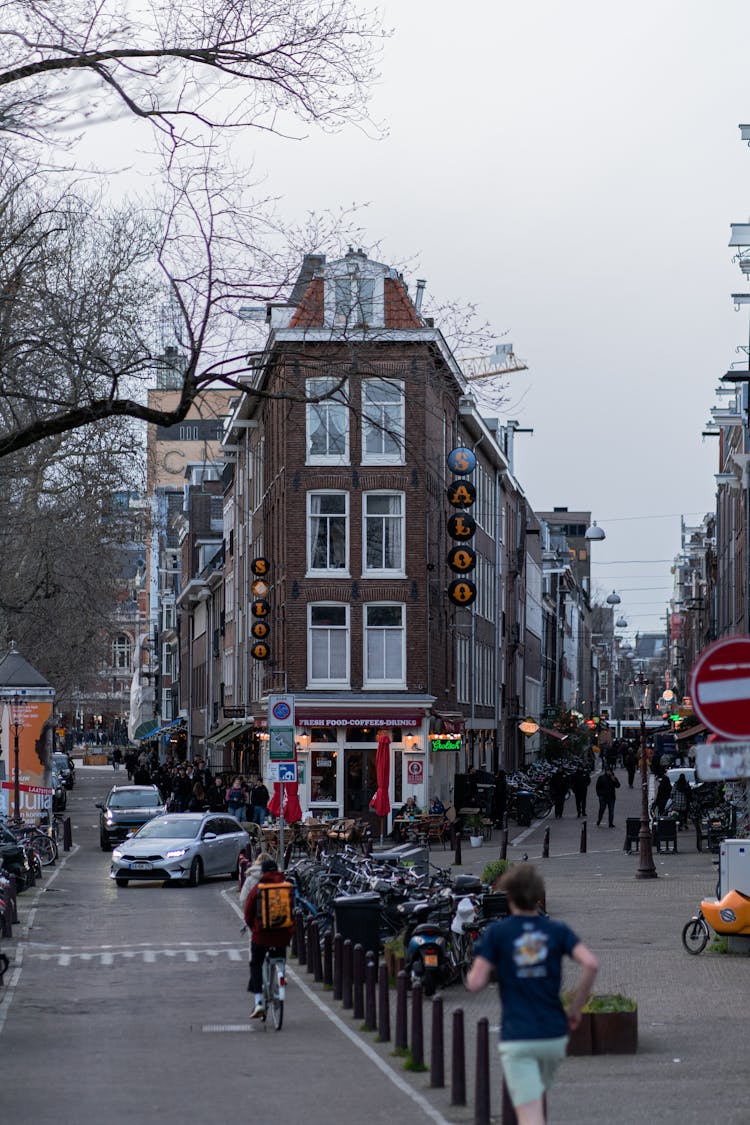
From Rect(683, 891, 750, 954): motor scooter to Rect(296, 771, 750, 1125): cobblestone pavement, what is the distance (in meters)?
0.24

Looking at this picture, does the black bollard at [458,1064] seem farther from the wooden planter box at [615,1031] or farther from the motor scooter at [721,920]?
the motor scooter at [721,920]

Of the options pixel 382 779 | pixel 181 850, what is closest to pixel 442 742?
pixel 382 779

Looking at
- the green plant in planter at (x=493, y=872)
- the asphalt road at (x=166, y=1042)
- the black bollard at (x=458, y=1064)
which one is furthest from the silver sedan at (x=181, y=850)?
the black bollard at (x=458, y=1064)

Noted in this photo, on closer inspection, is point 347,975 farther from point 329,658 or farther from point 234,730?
point 234,730

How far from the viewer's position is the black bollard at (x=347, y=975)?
59.0 feet

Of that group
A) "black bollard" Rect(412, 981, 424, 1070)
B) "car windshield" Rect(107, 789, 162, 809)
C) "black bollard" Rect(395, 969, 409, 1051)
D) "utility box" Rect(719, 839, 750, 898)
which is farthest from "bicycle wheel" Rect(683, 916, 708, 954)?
"car windshield" Rect(107, 789, 162, 809)

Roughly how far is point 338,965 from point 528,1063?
409 inches

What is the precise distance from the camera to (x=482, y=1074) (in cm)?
1115

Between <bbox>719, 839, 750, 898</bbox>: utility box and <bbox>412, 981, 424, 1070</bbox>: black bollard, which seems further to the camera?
<bbox>719, 839, 750, 898</bbox>: utility box

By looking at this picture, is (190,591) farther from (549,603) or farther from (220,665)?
(549,603)

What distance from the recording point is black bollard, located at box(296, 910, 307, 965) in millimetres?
22636

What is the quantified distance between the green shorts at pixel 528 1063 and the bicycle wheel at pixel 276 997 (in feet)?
26.4

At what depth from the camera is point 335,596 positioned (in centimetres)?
5056

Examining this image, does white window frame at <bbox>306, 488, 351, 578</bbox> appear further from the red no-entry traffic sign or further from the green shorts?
the green shorts
